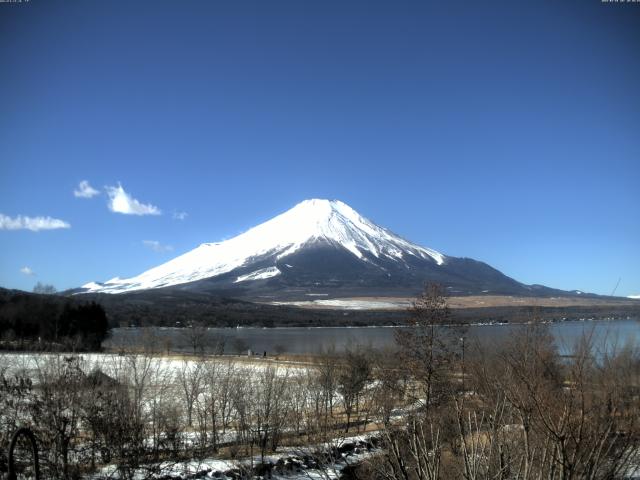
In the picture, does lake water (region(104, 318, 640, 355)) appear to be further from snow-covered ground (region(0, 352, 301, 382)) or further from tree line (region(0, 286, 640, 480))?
snow-covered ground (region(0, 352, 301, 382))

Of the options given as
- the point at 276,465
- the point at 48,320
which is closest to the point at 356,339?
the point at 48,320

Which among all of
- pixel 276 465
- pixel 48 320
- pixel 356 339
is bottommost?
pixel 276 465

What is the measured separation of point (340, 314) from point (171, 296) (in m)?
57.2

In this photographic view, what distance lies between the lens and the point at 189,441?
16.7 metres

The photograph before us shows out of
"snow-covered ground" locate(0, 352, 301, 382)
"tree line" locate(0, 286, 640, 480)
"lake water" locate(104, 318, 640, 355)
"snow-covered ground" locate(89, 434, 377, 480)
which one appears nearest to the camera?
"tree line" locate(0, 286, 640, 480)

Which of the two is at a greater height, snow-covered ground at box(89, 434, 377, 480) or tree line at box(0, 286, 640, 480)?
tree line at box(0, 286, 640, 480)

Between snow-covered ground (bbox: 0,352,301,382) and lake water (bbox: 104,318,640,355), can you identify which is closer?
lake water (bbox: 104,318,640,355)

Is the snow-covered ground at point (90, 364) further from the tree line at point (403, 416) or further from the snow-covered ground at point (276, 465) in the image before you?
the snow-covered ground at point (276, 465)

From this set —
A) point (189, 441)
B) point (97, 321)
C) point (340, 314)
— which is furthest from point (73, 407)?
point (340, 314)

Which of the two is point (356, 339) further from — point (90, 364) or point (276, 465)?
point (276, 465)

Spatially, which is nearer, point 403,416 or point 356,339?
point 403,416

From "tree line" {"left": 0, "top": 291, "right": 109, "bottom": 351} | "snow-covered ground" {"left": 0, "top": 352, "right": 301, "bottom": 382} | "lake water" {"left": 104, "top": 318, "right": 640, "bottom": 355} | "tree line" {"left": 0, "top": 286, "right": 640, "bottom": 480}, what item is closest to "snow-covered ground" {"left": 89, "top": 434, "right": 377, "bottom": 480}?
"tree line" {"left": 0, "top": 286, "right": 640, "bottom": 480}

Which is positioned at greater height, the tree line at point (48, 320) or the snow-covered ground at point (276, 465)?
the tree line at point (48, 320)

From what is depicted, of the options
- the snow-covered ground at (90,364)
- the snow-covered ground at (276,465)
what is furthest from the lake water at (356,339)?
the snow-covered ground at (276,465)
